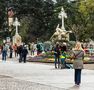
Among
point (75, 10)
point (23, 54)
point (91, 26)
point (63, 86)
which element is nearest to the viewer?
point (63, 86)

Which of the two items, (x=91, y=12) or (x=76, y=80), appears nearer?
(x=76, y=80)

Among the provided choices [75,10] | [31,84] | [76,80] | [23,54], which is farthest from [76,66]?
[75,10]

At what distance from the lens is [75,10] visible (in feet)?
290

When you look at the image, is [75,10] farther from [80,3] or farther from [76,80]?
[76,80]

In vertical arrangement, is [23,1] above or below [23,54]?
above

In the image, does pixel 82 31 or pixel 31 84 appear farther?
pixel 82 31

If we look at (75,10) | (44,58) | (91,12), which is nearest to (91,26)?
(91,12)

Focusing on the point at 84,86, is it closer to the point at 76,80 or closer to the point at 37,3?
the point at 76,80

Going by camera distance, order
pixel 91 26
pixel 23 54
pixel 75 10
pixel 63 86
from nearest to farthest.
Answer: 1. pixel 63 86
2. pixel 23 54
3. pixel 91 26
4. pixel 75 10

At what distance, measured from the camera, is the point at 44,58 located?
4512 centimetres

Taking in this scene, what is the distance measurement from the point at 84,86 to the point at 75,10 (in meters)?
67.5

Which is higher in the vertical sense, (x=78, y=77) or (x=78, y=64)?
(x=78, y=64)

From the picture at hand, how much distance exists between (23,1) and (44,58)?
1490 inches

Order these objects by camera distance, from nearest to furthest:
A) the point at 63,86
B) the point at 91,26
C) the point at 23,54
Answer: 1. the point at 63,86
2. the point at 23,54
3. the point at 91,26
